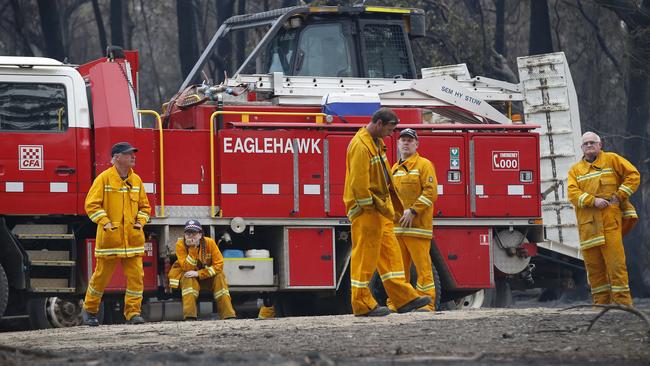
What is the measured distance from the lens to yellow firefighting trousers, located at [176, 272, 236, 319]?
15.2 meters

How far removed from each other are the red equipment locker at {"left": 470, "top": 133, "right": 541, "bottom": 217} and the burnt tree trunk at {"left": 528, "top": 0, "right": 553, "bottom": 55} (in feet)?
44.9

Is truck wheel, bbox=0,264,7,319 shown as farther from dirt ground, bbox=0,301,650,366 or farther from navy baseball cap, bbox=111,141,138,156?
navy baseball cap, bbox=111,141,138,156

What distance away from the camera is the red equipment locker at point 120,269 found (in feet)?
49.7

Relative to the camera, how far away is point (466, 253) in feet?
53.2

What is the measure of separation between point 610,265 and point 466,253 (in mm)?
2035

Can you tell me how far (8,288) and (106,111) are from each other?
2.13m

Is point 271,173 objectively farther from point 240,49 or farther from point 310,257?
point 240,49

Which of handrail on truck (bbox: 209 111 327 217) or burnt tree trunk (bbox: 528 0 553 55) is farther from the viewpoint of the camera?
burnt tree trunk (bbox: 528 0 553 55)

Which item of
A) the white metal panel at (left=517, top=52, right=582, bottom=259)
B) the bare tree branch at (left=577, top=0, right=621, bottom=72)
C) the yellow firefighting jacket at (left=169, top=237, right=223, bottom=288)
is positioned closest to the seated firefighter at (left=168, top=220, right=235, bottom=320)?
the yellow firefighting jacket at (left=169, top=237, right=223, bottom=288)

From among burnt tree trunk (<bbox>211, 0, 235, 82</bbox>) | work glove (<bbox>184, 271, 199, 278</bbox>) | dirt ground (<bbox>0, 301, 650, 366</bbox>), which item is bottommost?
dirt ground (<bbox>0, 301, 650, 366</bbox>)

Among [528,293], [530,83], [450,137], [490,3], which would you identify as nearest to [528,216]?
[450,137]

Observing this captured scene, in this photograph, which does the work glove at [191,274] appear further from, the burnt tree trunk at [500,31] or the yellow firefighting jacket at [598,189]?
the burnt tree trunk at [500,31]

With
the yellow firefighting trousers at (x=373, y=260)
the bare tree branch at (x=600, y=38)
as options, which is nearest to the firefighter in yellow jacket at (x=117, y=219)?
the yellow firefighting trousers at (x=373, y=260)

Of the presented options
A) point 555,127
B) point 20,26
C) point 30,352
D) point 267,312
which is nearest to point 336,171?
point 267,312
